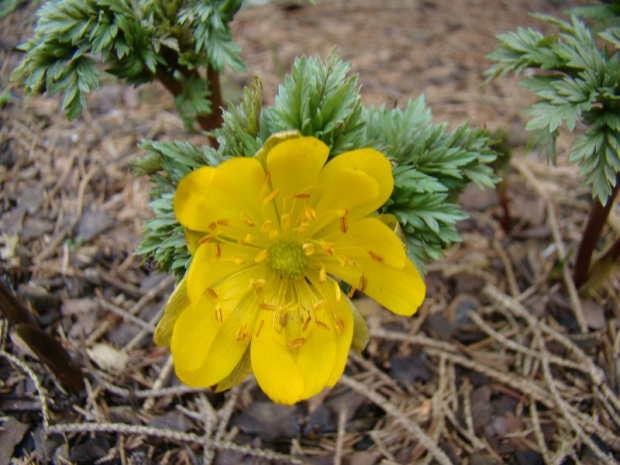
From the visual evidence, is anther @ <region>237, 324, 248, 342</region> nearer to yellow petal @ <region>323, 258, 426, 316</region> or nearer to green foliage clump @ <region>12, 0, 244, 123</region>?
yellow petal @ <region>323, 258, 426, 316</region>

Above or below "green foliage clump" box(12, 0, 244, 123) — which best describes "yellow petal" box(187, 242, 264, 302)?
below

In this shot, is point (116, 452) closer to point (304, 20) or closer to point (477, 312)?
point (477, 312)

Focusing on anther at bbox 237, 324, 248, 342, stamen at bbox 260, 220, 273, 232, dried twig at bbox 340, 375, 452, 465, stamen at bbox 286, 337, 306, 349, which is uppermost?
stamen at bbox 260, 220, 273, 232

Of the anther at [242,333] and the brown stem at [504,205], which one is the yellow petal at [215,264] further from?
the brown stem at [504,205]

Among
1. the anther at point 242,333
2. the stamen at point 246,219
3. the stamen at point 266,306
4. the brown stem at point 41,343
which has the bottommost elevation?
the brown stem at point 41,343

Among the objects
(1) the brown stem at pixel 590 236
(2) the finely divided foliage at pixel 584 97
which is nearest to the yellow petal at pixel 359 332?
(2) the finely divided foliage at pixel 584 97

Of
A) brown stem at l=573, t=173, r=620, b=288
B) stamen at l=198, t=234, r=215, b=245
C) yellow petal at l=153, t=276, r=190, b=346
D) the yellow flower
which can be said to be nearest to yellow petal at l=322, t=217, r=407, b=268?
the yellow flower

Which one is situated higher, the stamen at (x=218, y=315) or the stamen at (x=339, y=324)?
the stamen at (x=218, y=315)

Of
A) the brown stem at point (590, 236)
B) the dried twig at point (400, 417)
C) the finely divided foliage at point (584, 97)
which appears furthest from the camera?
the brown stem at point (590, 236)
